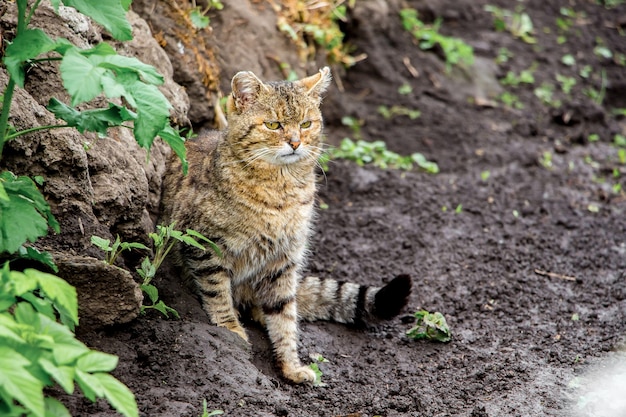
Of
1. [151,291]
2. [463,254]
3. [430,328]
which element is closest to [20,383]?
[151,291]

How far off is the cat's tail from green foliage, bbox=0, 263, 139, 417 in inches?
96.0

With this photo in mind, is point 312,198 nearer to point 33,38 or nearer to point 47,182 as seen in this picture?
point 47,182

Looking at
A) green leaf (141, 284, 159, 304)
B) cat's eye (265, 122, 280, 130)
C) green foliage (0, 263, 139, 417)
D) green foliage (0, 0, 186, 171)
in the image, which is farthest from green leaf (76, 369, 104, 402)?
cat's eye (265, 122, 280, 130)

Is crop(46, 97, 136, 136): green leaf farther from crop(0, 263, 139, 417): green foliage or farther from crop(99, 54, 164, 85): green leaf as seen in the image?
crop(0, 263, 139, 417): green foliage

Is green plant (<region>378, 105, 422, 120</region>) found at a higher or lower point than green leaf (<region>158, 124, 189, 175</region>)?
lower

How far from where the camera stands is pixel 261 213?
4.34 metres

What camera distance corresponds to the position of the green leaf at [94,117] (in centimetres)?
297

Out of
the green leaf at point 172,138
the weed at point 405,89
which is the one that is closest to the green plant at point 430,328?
the green leaf at point 172,138

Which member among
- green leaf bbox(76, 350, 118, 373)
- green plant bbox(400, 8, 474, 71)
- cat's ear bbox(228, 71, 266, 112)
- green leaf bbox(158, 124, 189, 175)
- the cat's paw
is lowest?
green plant bbox(400, 8, 474, 71)

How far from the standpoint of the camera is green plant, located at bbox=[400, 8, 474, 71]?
830cm

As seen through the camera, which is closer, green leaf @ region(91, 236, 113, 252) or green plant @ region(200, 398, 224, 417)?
green plant @ region(200, 398, 224, 417)

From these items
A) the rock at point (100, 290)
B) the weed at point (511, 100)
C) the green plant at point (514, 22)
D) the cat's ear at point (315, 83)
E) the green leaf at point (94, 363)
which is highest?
the green leaf at point (94, 363)

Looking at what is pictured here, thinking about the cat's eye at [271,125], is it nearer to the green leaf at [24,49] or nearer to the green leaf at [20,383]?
the green leaf at [24,49]

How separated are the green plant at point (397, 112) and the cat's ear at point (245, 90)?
10.5ft
